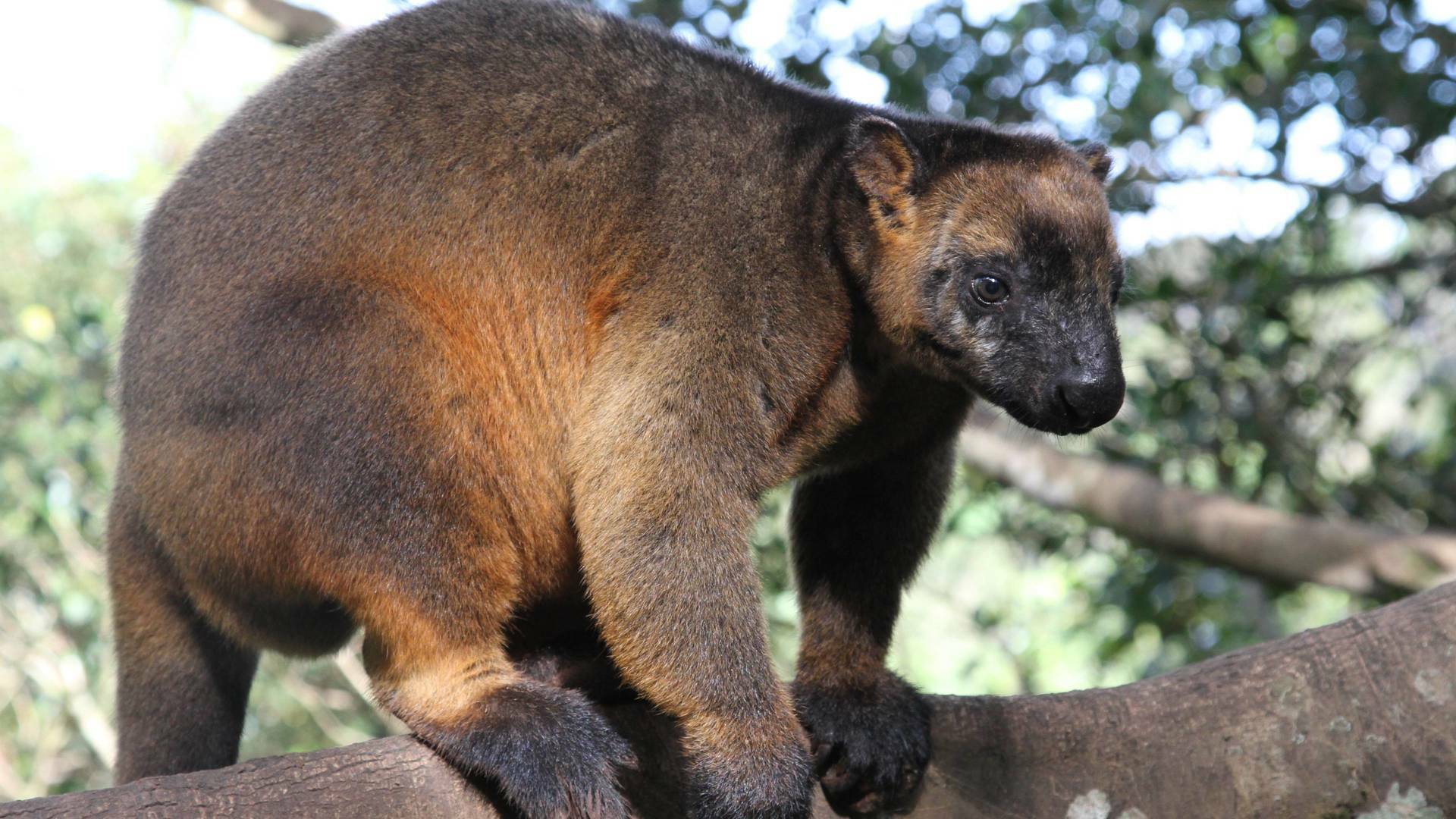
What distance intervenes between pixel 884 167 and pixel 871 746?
171cm

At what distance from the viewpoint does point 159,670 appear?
3816 mm

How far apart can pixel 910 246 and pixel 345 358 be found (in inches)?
65.1

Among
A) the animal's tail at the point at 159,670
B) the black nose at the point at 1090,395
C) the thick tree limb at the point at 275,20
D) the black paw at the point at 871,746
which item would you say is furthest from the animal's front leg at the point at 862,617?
the thick tree limb at the point at 275,20

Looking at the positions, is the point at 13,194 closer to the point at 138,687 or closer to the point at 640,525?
the point at 138,687

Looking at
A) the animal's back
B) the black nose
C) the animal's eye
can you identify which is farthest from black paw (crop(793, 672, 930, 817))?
the animal's eye

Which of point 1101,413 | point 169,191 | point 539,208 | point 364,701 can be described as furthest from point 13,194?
point 1101,413

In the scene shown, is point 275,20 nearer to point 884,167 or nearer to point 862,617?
point 884,167

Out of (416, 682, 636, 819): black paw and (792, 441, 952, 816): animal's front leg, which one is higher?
(416, 682, 636, 819): black paw

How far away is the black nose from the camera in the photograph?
132 inches

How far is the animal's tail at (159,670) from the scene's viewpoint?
12.4 feet

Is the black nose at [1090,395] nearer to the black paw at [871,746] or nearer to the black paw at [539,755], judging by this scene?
the black paw at [871,746]

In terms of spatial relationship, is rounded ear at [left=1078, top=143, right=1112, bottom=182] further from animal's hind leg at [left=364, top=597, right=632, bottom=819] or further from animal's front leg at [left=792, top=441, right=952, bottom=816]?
animal's hind leg at [left=364, top=597, right=632, bottom=819]

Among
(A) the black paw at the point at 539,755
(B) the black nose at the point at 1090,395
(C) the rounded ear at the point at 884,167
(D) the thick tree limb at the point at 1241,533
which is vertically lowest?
(D) the thick tree limb at the point at 1241,533

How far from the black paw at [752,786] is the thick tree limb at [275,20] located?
17.9 feet
